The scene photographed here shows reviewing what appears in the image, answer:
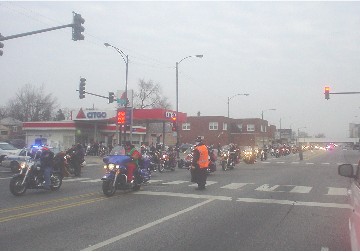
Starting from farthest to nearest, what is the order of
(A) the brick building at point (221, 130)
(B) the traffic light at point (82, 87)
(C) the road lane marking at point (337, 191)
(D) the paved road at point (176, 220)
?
(A) the brick building at point (221, 130) → (B) the traffic light at point (82, 87) → (C) the road lane marking at point (337, 191) → (D) the paved road at point (176, 220)

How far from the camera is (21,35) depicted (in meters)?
20.3

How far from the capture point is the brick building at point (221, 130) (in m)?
89.3

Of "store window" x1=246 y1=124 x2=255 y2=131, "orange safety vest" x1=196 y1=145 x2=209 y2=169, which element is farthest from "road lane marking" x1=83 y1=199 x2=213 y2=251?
"store window" x1=246 y1=124 x2=255 y2=131

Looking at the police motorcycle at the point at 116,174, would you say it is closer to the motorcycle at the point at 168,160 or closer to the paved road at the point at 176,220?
the paved road at the point at 176,220

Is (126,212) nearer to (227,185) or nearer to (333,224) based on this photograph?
(333,224)

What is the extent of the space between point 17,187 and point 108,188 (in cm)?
285

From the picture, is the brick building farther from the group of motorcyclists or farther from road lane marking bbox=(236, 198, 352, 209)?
road lane marking bbox=(236, 198, 352, 209)

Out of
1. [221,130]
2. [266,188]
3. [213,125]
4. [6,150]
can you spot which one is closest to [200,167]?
[266,188]

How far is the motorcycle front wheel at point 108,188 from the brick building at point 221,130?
71.5 metres

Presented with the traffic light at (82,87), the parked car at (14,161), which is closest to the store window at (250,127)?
the traffic light at (82,87)

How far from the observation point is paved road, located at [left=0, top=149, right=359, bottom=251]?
750 centimetres

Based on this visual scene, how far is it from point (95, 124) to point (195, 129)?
40.3m

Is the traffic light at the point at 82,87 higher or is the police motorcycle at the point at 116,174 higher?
the traffic light at the point at 82,87

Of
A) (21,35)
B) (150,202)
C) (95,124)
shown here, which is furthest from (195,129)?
(150,202)
